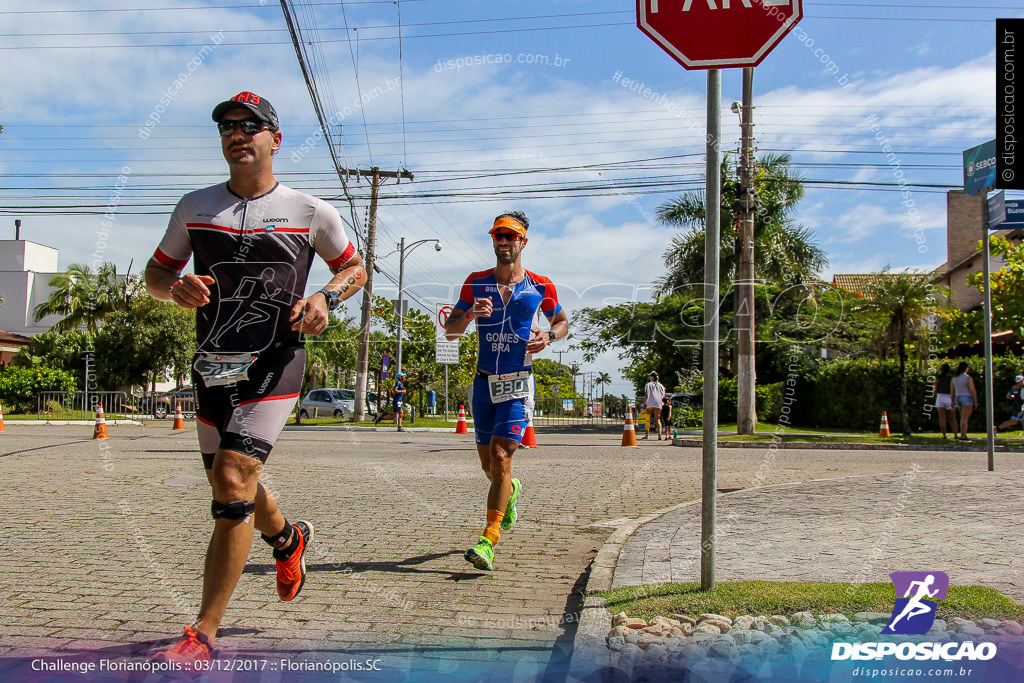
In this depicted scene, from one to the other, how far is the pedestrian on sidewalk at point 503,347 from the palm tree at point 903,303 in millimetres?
18173

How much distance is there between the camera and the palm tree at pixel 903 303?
2058cm

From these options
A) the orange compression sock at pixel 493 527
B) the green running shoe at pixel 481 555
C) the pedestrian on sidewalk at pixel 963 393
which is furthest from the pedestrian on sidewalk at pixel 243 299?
the pedestrian on sidewalk at pixel 963 393

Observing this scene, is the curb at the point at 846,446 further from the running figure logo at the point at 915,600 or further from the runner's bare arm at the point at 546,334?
the running figure logo at the point at 915,600

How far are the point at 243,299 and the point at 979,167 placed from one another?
873 centimetres

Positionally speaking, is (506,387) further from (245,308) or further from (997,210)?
(997,210)

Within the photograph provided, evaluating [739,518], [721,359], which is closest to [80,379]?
[721,359]

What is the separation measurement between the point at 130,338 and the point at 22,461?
2955cm

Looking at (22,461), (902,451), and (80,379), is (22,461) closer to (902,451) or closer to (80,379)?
(902,451)

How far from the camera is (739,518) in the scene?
648 centimetres

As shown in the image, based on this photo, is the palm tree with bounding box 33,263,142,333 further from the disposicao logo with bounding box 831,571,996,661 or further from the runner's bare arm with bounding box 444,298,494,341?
the disposicao logo with bounding box 831,571,996,661

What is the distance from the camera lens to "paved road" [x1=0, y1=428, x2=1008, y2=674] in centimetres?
343

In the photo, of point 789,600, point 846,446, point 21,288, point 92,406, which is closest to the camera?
point 789,600

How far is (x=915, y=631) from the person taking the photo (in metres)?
3.24

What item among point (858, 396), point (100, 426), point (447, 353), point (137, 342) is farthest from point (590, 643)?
point (137, 342)
